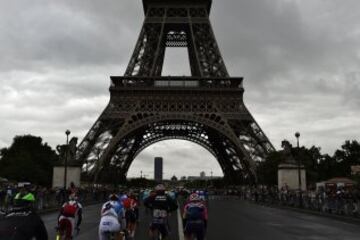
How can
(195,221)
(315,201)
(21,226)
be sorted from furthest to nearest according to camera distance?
(315,201)
(195,221)
(21,226)

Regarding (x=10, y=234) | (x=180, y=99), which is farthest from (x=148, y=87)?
(x=10, y=234)

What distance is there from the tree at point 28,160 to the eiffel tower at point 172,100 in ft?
41.7

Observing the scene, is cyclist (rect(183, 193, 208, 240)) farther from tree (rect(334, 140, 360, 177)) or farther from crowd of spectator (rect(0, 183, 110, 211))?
tree (rect(334, 140, 360, 177))

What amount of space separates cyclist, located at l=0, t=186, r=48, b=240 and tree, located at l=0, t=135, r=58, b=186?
2507 inches

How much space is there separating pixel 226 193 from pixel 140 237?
6050 centimetres

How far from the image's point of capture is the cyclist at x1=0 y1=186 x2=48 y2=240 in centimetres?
615

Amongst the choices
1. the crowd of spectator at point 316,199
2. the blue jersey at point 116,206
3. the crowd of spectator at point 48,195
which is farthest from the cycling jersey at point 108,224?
the crowd of spectator at point 316,199

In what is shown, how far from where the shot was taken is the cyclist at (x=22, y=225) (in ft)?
20.2

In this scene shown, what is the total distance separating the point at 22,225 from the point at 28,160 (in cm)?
6700

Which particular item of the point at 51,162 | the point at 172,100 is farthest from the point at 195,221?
the point at 51,162

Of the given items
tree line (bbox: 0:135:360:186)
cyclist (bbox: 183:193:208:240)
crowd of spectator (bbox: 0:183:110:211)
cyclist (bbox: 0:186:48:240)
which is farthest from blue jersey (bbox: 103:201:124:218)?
tree line (bbox: 0:135:360:186)

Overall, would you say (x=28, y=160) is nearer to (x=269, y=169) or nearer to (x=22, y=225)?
(x=269, y=169)

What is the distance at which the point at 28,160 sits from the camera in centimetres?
6981

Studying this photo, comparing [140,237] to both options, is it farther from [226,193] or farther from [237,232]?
[226,193]
